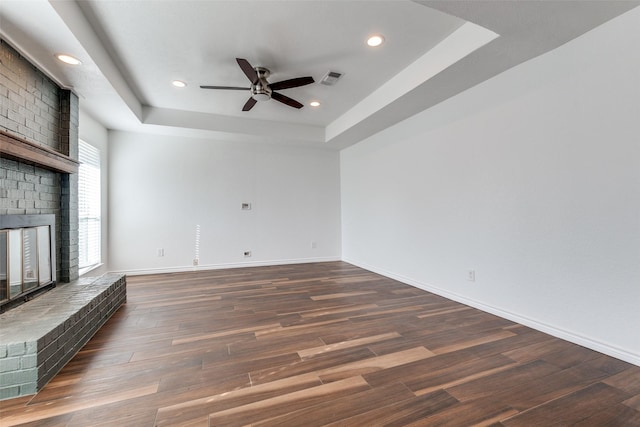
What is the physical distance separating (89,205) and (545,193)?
540 cm

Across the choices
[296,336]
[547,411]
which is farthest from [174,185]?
[547,411]

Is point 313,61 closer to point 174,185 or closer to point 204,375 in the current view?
point 204,375

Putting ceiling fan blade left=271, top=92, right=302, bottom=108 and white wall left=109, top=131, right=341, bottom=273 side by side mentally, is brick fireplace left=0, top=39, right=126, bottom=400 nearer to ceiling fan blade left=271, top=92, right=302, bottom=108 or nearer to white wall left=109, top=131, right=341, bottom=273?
white wall left=109, top=131, right=341, bottom=273

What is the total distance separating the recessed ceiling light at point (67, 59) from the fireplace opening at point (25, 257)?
1.37 m

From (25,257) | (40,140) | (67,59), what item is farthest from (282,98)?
(25,257)

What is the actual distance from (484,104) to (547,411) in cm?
271

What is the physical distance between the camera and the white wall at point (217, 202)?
15.3 ft

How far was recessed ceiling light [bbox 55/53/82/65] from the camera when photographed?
2376mm

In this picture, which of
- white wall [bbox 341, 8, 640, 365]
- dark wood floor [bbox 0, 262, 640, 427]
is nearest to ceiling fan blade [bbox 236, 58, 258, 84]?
white wall [bbox 341, 8, 640, 365]

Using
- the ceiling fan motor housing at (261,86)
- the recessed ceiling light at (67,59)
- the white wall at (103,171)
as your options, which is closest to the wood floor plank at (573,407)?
the ceiling fan motor housing at (261,86)

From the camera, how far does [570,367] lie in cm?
193

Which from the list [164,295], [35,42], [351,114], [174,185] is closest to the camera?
[35,42]

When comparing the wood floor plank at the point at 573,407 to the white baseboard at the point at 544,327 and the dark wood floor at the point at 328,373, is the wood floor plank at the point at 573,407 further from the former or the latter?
the white baseboard at the point at 544,327

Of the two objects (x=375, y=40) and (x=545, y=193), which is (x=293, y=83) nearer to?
(x=375, y=40)
